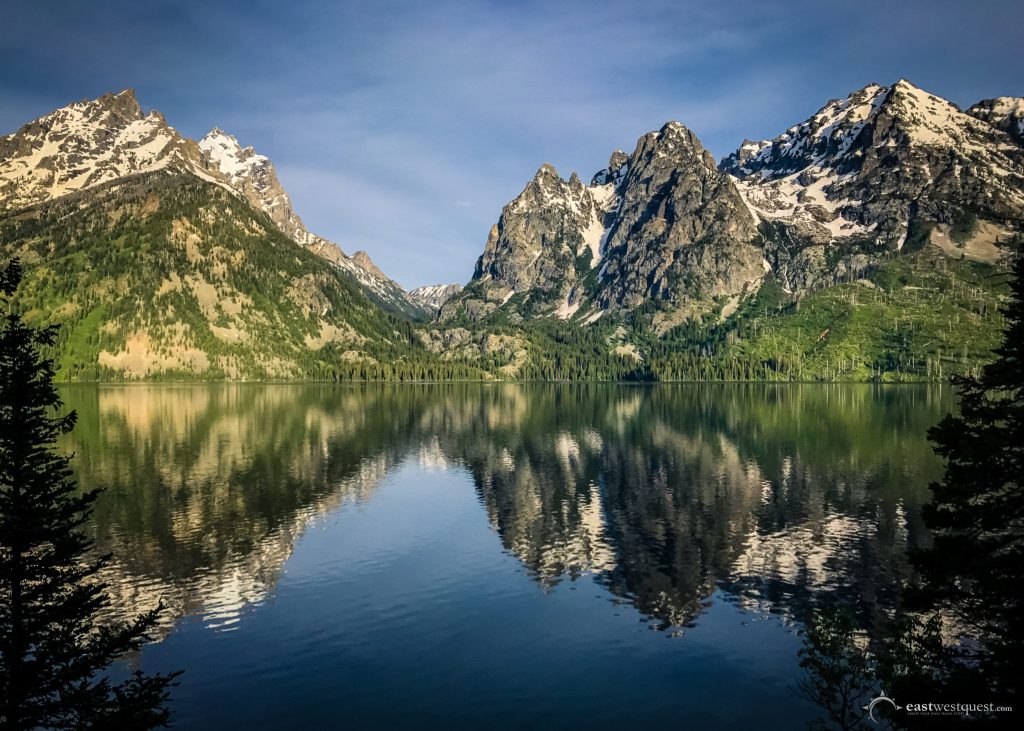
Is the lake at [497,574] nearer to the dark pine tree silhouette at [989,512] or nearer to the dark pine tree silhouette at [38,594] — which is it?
the dark pine tree silhouette at [38,594]

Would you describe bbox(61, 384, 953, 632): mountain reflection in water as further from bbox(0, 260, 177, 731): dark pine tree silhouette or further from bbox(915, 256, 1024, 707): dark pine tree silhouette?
bbox(915, 256, 1024, 707): dark pine tree silhouette

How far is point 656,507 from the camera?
8688cm

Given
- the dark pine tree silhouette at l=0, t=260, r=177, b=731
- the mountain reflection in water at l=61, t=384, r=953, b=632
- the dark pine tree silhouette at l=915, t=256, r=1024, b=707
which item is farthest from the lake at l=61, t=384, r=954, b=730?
the dark pine tree silhouette at l=915, t=256, r=1024, b=707

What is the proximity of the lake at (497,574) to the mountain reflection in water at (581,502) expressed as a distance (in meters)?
0.41

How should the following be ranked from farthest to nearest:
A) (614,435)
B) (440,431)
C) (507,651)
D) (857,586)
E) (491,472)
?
1. (440,431)
2. (614,435)
3. (491,472)
4. (857,586)
5. (507,651)

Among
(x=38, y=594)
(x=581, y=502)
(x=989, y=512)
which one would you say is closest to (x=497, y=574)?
(x=581, y=502)

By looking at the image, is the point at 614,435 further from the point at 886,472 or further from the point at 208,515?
the point at 208,515

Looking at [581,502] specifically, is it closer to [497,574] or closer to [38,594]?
[497,574]

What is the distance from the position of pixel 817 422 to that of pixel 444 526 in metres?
136

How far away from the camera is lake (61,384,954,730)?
40219 millimetres

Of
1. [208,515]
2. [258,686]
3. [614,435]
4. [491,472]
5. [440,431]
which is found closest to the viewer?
[258,686]

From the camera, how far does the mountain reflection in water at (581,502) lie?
5891 cm

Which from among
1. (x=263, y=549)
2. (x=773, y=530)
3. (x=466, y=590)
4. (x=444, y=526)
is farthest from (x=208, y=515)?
(x=773, y=530)

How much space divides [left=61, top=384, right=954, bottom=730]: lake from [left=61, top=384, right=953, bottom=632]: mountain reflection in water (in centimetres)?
41
